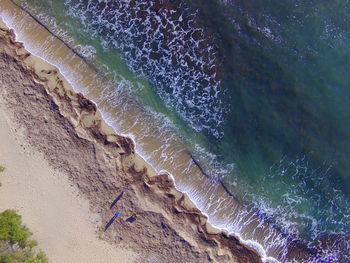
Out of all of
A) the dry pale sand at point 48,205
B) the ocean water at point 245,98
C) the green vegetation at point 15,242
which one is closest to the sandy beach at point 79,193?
the dry pale sand at point 48,205

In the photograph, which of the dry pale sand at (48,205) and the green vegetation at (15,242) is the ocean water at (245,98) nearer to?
the dry pale sand at (48,205)

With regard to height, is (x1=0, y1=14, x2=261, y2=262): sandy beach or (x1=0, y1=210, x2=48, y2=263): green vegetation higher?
(x1=0, y1=14, x2=261, y2=262): sandy beach

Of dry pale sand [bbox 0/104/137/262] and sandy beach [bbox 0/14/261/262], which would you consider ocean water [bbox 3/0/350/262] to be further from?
dry pale sand [bbox 0/104/137/262]

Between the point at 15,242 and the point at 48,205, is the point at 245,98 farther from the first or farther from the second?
the point at 15,242

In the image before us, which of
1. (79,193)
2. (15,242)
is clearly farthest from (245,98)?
(15,242)

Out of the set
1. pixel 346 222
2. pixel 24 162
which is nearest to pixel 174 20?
pixel 24 162

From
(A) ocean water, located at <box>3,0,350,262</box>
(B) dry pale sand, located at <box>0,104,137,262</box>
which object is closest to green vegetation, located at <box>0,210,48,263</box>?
(B) dry pale sand, located at <box>0,104,137,262</box>
